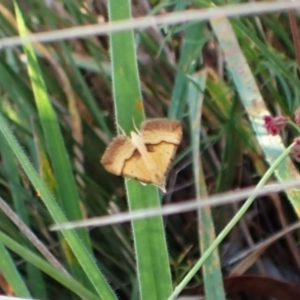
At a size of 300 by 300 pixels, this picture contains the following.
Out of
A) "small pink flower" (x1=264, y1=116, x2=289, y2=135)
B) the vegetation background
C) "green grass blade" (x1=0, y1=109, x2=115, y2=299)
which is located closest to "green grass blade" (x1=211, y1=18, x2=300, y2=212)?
the vegetation background

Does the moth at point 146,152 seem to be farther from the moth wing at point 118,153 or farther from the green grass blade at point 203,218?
the green grass blade at point 203,218

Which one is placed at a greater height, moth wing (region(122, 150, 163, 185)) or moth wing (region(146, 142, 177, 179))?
moth wing (region(146, 142, 177, 179))

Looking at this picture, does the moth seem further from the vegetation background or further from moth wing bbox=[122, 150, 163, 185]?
the vegetation background

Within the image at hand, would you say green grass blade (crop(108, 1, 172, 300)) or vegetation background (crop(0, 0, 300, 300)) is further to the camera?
vegetation background (crop(0, 0, 300, 300))

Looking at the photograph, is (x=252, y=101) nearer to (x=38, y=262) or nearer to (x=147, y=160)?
(x=147, y=160)

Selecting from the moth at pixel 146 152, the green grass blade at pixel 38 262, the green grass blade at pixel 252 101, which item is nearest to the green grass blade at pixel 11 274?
the green grass blade at pixel 38 262

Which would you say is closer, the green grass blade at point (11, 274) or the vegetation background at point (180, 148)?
the green grass blade at point (11, 274)

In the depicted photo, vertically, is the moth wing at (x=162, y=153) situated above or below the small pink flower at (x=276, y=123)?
above
